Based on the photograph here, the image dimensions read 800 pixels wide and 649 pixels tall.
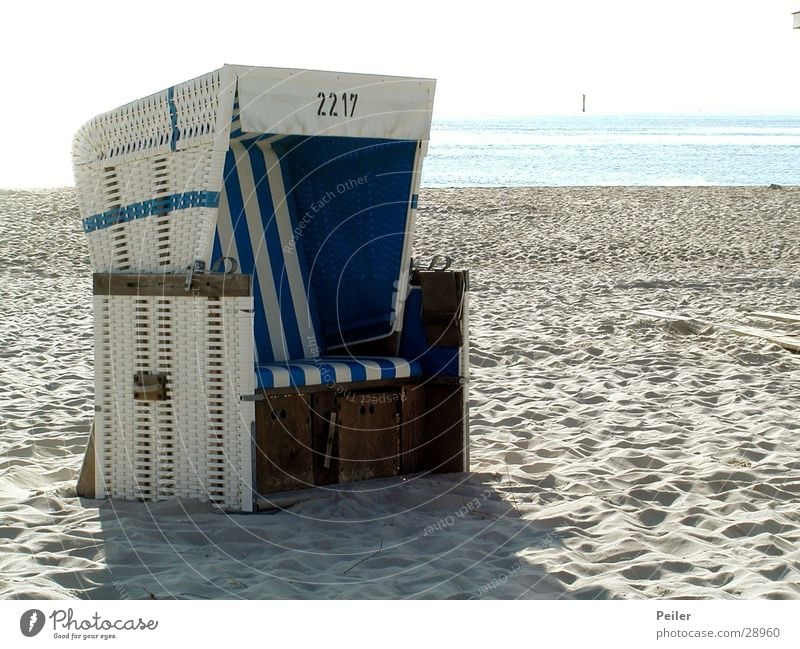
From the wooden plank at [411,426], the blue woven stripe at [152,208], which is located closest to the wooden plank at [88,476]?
the blue woven stripe at [152,208]

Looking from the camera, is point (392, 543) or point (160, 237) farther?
point (160, 237)

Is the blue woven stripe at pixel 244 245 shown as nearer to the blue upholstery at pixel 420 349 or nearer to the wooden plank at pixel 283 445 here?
the wooden plank at pixel 283 445

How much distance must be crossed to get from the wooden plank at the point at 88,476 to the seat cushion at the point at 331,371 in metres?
0.76

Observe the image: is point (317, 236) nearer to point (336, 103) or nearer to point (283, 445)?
point (336, 103)

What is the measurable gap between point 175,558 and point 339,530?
69cm

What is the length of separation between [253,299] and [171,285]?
385 mm

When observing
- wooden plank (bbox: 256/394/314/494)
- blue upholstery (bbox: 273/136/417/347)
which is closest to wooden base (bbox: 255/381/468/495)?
wooden plank (bbox: 256/394/314/494)

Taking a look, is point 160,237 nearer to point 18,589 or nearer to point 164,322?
point 164,322

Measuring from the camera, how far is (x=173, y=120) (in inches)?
163

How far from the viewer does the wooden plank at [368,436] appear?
465 cm

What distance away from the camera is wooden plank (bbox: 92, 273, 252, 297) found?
13.4 ft

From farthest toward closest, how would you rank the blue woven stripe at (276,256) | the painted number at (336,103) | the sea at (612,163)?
the sea at (612,163)
the blue woven stripe at (276,256)
the painted number at (336,103)

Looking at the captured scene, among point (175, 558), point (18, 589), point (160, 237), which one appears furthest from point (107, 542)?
point (160, 237)

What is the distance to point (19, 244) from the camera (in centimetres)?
1380
